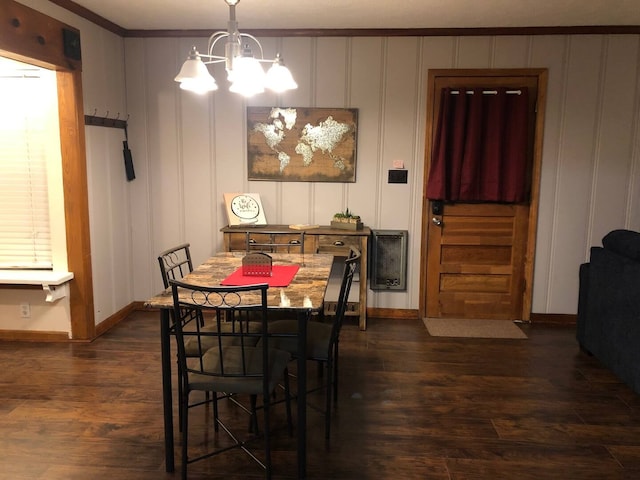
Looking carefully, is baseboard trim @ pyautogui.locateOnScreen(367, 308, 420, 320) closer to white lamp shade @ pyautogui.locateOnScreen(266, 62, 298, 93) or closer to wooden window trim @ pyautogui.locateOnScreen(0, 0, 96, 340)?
wooden window trim @ pyautogui.locateOnScreen(0, 0, 96, 340)

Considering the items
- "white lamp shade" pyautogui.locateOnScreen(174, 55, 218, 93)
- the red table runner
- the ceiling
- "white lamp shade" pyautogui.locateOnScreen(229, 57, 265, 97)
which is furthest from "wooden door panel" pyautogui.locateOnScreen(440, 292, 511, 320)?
"white lamp shade" pyautogui.locateOnScreen(174, 55, 218, 93)

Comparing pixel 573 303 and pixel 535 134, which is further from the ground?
pixel 535 134

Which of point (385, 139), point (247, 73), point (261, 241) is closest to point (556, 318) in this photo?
point (385, 139)

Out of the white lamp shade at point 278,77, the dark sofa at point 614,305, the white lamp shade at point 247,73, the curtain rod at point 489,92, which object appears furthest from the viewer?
the curtain rod at point 489,92

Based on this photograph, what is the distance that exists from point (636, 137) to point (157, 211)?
3.97m

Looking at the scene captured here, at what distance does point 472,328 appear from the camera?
4.30m

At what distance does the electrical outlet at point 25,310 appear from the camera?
12.7 ft

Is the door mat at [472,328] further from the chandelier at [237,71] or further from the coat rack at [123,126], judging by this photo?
the coat rack at [123,126]

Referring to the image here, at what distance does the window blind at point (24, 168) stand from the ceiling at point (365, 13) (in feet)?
2.33

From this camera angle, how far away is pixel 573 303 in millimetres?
4477

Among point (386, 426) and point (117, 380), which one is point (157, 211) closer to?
point (117, 380)

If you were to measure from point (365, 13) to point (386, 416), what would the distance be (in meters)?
2.71

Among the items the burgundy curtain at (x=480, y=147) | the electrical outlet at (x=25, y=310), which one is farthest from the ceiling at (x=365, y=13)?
the electrical outlet at (x=25, y=310)

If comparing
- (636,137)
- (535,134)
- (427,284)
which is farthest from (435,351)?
(636,137)
